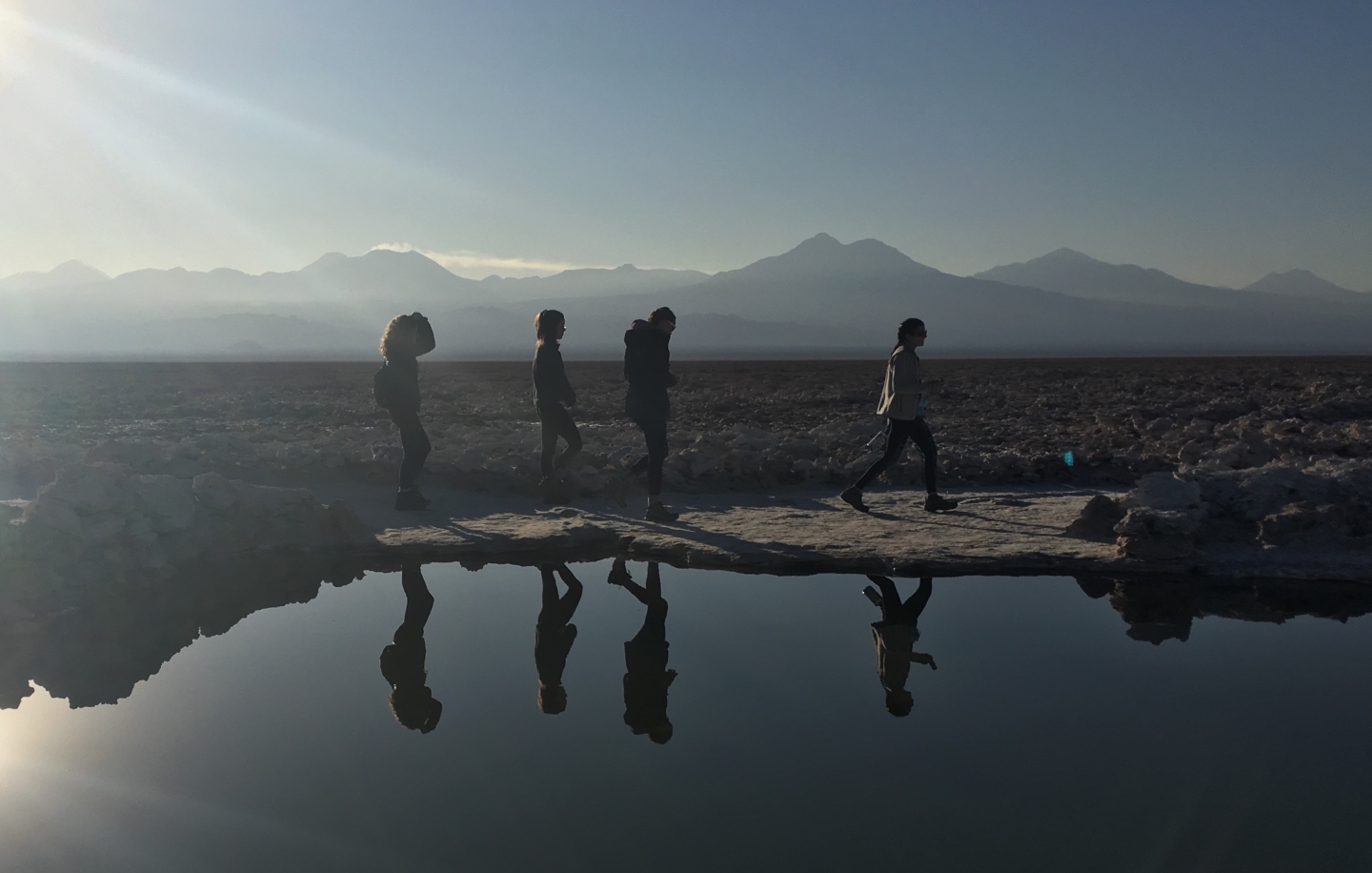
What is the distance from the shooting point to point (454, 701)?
4090mm

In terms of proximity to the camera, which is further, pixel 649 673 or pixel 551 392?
pixel 551 392

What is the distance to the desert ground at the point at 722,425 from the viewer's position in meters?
9.30

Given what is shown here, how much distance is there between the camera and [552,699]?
4090mm

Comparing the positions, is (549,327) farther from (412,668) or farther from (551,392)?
(412,668)

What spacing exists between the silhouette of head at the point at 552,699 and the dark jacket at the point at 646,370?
3.64 meters

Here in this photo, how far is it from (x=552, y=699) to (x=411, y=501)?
15.0ft

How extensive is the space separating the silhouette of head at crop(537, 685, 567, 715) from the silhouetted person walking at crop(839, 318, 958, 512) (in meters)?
4.25

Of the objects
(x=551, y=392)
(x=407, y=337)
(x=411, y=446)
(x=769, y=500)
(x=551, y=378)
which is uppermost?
(x=407, y=337)

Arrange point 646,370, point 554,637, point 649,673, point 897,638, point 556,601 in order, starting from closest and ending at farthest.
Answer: point 649,673, point 897,638, point 554,637, point 556,601, point 646,370

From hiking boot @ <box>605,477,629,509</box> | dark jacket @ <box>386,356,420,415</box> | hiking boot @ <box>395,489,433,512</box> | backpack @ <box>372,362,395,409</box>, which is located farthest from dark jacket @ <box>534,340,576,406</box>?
hiking boot @ <box>395,489,433,512</box>

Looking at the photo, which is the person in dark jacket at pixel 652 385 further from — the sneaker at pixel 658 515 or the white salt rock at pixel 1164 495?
the white salt rock at pixel 1164 495

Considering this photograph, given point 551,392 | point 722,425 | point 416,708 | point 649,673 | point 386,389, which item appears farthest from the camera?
point 722,425

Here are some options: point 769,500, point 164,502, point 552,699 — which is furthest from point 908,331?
point 164,502

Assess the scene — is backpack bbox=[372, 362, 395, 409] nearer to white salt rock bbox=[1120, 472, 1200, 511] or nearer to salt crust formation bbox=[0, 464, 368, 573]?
salt crust formation bbox=[0, 464, 368, 573]
